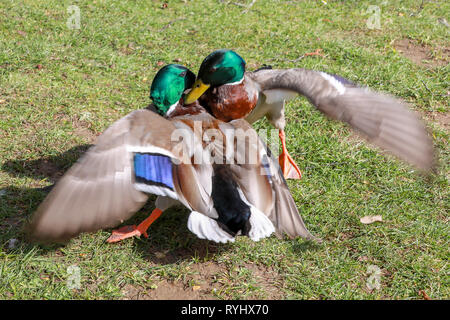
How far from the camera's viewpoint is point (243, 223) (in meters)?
2.61

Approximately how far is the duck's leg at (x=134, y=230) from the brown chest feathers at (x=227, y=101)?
2.80 feet

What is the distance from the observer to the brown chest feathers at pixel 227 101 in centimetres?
341

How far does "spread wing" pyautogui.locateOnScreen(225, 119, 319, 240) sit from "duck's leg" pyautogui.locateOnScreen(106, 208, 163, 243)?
67 cm

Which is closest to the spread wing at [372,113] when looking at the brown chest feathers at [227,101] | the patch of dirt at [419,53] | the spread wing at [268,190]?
the brown chest feathers at [227,101]

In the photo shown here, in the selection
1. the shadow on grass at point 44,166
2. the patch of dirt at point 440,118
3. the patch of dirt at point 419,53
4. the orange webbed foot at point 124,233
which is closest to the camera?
the orange webbed foot at point 124,233

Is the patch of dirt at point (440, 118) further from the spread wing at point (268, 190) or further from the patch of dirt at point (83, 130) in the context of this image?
the patch of dirt at point (83, 130)

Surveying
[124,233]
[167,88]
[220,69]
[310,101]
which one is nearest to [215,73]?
[220,69]

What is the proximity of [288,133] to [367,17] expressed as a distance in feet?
10.5

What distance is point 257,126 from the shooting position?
4473mm

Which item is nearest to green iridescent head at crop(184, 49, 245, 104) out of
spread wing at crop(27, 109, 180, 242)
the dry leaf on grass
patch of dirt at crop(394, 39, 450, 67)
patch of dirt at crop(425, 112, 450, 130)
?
spread wing at crop(27, 109, 180, 242)

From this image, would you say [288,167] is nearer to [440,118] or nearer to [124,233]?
[124,233]

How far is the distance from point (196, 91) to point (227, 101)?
24 centimetres

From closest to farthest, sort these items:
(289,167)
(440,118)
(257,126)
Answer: (289,167) < (257,126) < (440,118)

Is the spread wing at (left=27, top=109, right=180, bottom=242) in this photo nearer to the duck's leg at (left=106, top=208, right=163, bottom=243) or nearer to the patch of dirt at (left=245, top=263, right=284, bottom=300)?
the duck's leg at (left=106, top=208, right=163, bottom=243)
